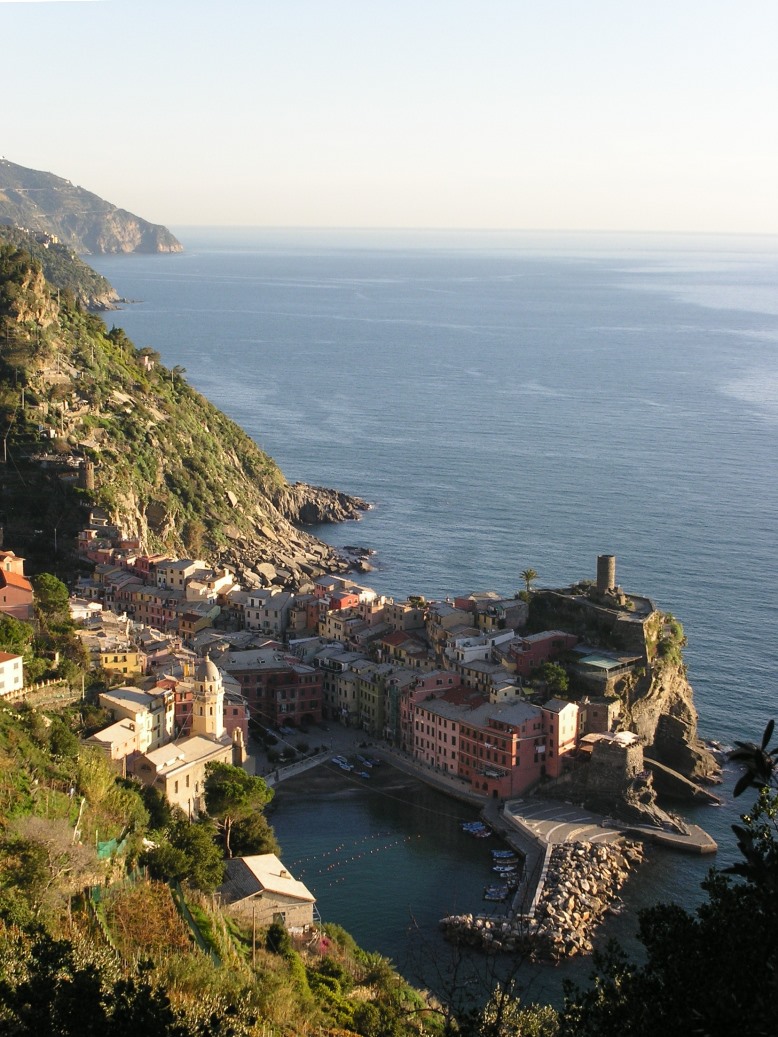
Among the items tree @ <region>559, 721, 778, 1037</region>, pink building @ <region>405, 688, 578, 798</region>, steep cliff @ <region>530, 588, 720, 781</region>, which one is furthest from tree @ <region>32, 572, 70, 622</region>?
tree @ <region>559, 721, 778, 1037</region>

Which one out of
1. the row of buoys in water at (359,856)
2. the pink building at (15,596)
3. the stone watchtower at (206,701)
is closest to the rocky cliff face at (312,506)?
the pink building at (15,596)

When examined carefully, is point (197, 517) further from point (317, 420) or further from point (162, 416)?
point (317, 420)

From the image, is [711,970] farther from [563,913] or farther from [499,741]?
[499,741]

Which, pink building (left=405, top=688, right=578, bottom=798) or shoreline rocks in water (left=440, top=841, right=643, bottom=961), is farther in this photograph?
pink building (left=405, top=688, right=578, bottom=798)

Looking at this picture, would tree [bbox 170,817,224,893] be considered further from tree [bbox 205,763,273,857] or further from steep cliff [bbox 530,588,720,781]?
steep cliff [bbox 530,588,720,781]

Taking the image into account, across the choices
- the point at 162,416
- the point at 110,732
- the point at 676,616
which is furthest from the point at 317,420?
the point at 110,732

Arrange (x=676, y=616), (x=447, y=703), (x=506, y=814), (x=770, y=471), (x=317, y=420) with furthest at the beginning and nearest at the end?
(x=317, y=420) < (x=770, y=471) < (x=676, y=616) < (x=447, y=703) < (x=506, y=814)
